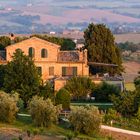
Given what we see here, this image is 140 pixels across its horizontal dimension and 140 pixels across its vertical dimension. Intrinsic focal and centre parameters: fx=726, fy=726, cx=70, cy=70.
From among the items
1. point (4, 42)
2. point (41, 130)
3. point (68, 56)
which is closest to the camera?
point (41, 130)

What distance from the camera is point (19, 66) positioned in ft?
128

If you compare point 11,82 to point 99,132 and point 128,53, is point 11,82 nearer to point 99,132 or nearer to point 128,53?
point 99,132

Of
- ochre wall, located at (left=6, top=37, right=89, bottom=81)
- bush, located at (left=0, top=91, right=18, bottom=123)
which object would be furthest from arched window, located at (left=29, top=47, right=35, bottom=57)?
bush, located at (left=0, top=91, right=18, bottom=123)

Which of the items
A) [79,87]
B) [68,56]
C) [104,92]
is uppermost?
[68,56]

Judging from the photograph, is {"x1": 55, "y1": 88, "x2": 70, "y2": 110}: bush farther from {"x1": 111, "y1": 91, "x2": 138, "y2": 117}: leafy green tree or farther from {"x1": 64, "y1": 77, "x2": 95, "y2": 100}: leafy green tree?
{"x1": 64, "y1": 77, "x2": 95, "y2": 100}: leafy green tree

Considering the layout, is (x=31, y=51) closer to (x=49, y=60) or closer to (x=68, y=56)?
(x=49, y=60)

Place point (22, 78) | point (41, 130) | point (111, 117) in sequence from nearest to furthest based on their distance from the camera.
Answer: point (41, 130), point (111, 117), point (22, 78)

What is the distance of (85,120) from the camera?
3173 centimetres

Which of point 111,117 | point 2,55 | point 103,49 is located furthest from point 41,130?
point 103,49

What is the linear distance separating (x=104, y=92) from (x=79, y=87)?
1.76m

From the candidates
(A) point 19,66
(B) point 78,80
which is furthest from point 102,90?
(A) point 19,66

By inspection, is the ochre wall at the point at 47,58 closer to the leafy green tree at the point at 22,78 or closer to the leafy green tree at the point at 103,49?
the leafy green tree at the point at 103,49

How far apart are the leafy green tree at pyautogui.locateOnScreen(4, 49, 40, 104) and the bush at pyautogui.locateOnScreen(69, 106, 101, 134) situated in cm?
566

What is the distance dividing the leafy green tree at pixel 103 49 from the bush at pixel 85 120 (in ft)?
→ 62.8
